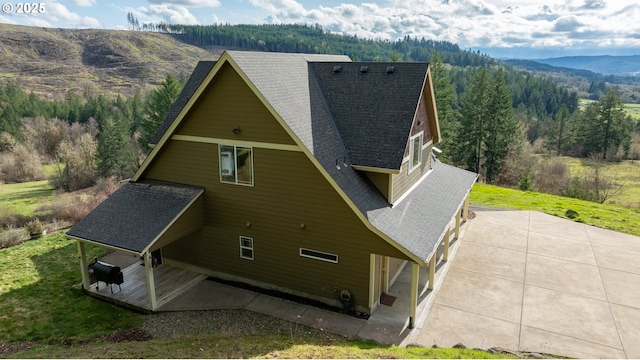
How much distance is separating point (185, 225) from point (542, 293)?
12.9 metres

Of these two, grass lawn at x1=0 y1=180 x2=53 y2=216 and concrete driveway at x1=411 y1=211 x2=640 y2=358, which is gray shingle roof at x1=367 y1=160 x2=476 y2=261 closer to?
concrete driveway at x1=411 y1=211 x2=640 y2=358

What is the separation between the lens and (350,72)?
15039 millimetres

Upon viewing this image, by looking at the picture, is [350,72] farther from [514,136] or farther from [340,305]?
[514,136]

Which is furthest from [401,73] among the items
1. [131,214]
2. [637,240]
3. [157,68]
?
[157,68]

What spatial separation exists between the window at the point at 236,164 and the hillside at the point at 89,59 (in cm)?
10145

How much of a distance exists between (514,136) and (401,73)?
35.4 meters

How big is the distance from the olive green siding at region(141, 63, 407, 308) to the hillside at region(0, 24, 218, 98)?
330ft

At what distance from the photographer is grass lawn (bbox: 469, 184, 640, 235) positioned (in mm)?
21953

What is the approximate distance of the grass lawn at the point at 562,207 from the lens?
22.0 m

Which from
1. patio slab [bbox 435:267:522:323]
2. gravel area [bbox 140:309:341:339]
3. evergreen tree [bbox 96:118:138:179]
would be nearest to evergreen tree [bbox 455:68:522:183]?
patio slab [bbox 435:267:522:323]

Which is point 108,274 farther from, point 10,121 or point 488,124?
point 10,121

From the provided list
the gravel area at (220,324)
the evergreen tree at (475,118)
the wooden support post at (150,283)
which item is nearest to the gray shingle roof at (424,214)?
the gravel area at (220,324)

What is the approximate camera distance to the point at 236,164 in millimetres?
13289

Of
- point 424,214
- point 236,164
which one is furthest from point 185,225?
point 424,214
